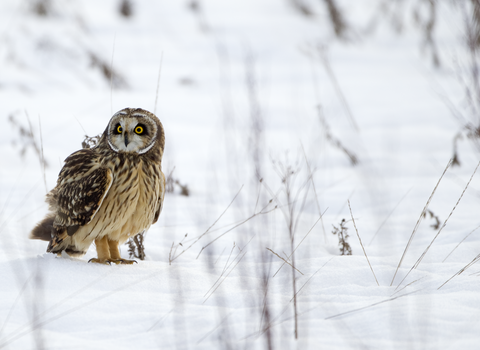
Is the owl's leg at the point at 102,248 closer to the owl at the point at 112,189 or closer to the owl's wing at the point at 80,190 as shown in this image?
the owl at the point at 112,189

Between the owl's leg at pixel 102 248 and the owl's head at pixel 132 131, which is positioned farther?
the owl's leg at pixel 102 248

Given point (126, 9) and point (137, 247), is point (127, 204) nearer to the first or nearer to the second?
point (137, 247)

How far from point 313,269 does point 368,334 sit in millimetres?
750

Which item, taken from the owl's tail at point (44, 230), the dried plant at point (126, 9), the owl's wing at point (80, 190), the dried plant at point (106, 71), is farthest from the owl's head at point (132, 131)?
the dried plant at point (126, 9)

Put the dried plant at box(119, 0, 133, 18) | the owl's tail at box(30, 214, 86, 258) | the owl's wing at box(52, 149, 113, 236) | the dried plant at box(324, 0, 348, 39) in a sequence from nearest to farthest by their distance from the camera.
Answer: the owl's wing at box(52, 149, 113, 236) < the owl's tail at box(30, 214, 86, 258) < the dried plant at box(324, 0, 348, 39) < the dried plant at box(119, 0, 133, 18)

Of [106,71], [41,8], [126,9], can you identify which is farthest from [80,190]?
[126,9]

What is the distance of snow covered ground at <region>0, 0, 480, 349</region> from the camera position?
201cm

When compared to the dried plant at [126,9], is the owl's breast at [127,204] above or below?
below

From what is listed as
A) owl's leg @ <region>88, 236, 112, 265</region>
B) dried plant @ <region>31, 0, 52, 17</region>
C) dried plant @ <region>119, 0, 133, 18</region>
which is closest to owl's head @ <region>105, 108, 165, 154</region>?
owl's leg @ <region>88, 236, 112, 265</region>

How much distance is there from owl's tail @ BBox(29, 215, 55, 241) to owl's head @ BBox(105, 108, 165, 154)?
64 centimetres

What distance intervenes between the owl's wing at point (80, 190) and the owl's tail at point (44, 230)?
17 centimetres

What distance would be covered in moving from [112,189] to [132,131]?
32 cm

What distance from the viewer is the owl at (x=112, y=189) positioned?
2.75m

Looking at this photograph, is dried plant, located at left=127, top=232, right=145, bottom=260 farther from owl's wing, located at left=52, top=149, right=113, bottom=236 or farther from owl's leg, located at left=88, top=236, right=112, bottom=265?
owl's wing, located at left=52, top=149, right=113, bottom=236
